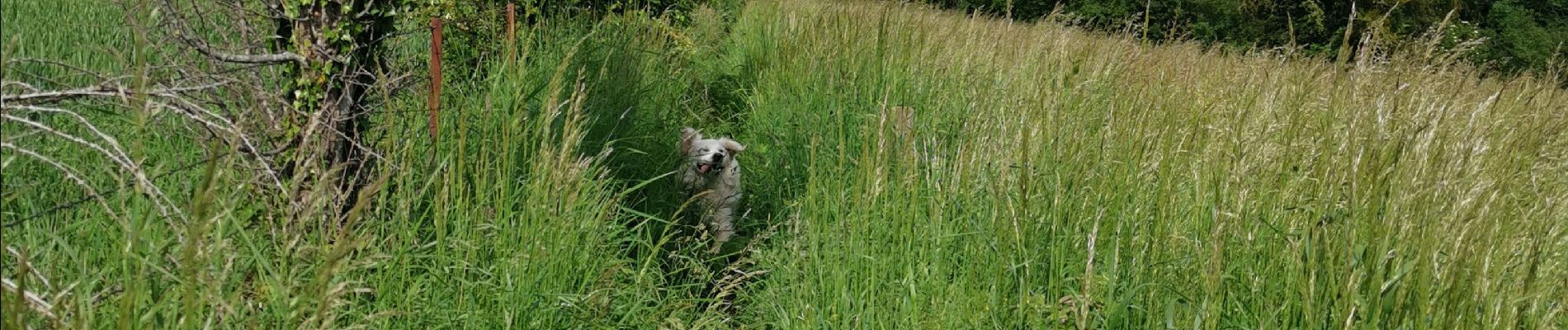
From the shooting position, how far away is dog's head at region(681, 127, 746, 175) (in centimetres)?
434

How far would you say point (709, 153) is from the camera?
4.33m

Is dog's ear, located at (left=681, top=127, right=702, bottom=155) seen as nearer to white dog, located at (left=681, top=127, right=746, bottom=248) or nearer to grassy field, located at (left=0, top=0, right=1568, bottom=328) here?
white dog, located at (left=681, top=127, right=746, bottom=248)

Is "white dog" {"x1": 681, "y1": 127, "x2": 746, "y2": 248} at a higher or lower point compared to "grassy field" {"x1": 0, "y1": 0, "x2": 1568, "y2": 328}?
lower

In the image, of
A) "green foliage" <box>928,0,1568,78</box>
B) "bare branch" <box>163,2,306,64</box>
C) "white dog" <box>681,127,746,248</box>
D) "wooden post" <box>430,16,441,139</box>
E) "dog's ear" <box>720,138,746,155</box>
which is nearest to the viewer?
"bare branch" <box>163,2,306,64</box>

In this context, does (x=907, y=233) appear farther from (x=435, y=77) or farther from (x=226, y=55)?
(x=226, y=55)

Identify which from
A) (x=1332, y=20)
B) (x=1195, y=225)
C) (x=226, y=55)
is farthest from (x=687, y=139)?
(x=1332, y=20)

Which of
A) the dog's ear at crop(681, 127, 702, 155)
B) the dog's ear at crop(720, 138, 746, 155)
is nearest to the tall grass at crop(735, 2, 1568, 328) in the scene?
the dog's ear at crop(720, 138, 746, 155)

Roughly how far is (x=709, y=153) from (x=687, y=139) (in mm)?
208

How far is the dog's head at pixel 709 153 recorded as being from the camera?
4.34 metres

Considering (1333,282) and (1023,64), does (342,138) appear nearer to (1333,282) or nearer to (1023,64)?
(1333,282)

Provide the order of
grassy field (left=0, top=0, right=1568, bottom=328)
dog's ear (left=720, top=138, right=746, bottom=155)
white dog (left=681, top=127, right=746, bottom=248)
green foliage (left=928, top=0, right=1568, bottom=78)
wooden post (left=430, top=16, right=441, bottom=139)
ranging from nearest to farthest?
1. grassy field (left=0, top=0, right=1568, bottom=328)
2. wooden post (left=430, top=16, right=441, bottom=139)
3. white dog (left=681, top=127, right=746, bottom=248)
4. dog's ear (left=720, top=138, right=746, bottom=155)
5. green foliage (left=928, top=0, right=1568, bottom=78)

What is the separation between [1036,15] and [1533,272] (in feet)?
58.4

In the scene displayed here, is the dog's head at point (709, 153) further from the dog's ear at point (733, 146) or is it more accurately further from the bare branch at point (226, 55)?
the bare branch at point (226, 55)

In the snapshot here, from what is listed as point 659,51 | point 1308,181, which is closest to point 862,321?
point 1308,181
